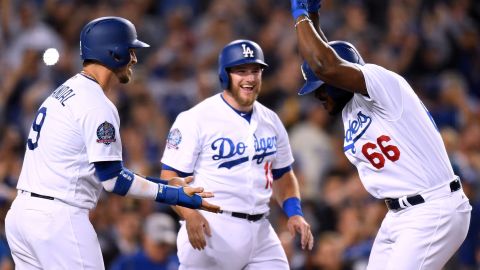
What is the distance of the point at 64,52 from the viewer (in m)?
12.0

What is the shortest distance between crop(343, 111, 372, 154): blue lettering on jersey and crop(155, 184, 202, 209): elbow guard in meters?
1.03

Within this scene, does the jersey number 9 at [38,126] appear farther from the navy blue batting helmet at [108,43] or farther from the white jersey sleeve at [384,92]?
the white jersey sleeve at [384,92]

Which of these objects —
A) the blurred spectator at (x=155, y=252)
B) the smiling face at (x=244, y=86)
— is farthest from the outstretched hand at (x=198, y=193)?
the blurred spectator at (x=155, y=252)

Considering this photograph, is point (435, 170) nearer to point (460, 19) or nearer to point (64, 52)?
point (64, 52)

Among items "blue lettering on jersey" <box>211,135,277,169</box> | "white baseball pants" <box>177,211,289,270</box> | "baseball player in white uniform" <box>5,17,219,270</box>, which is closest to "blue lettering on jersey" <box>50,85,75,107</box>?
"baseball player in white uniform" <box>5,17,219,270</box>

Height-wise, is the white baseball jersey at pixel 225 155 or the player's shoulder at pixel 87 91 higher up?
the player's shoulder at pixel 87 91

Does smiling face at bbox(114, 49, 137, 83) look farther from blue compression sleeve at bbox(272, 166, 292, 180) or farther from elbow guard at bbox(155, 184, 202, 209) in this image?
blue compression sleeve at bbox(272, 166, 292, 180)

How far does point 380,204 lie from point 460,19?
4811mm

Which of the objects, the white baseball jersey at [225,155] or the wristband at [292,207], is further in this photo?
the wristband at [292,207]

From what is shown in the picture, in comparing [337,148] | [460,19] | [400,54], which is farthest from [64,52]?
[460,19]

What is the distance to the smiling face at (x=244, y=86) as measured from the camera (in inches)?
274

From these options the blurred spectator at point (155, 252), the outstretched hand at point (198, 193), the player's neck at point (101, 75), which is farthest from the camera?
the blurred spectator at point (155, 252)

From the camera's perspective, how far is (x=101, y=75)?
19.5ft

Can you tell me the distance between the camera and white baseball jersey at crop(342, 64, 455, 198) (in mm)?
5746
